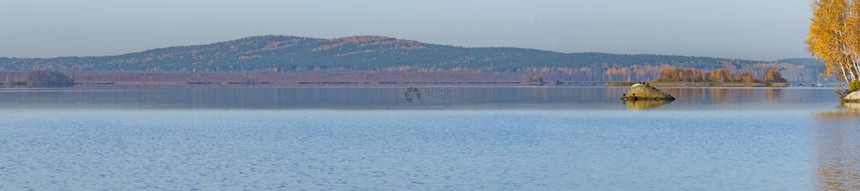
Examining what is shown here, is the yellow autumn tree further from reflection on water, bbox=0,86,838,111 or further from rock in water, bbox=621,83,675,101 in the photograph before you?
rock in water, bbox=621,83,675,101

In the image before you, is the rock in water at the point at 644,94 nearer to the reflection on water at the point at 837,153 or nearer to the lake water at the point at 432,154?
the lake water at the point at 432,154

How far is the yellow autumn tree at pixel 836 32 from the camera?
7075 centimetres

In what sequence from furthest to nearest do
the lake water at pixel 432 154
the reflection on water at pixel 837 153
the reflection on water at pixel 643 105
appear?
the reflection on water at pixel 643 105
the lake water at pixel 432 154
the reflection on water at pixel 837 153

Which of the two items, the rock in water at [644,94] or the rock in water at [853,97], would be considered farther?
the rock in water at [644,94]

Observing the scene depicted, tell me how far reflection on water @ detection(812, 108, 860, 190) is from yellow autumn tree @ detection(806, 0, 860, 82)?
27975mm

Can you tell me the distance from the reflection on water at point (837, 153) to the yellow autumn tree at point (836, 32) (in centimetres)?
2798

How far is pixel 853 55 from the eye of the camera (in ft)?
237

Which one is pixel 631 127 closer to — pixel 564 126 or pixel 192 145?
pixel 564 126

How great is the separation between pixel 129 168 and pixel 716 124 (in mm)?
27979

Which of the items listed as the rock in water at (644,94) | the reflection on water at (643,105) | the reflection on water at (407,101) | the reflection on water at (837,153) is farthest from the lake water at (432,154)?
the rock in water at (644,94)

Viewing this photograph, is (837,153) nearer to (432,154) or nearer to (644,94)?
(432,154)

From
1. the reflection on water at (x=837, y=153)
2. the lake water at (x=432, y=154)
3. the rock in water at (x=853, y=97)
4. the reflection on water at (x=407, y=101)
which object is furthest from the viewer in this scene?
the rock in water at (x=853, y=97)

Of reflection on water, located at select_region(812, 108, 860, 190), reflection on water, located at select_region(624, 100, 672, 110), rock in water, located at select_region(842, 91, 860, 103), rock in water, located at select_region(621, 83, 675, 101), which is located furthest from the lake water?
rock in water, located at select_region(621, 83, 675, 101)

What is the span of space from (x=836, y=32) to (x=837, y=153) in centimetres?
4955
